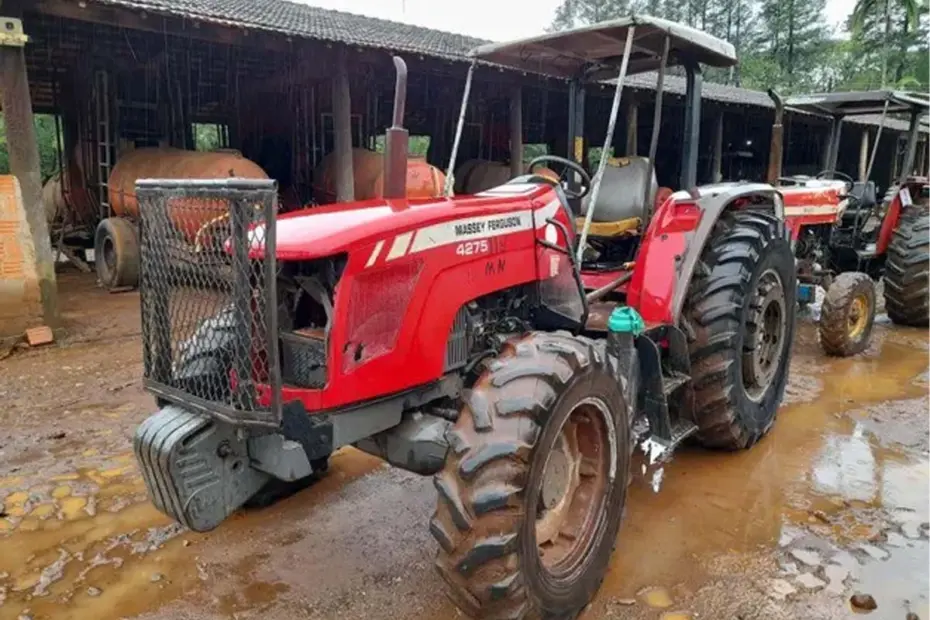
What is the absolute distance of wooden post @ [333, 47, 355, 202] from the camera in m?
9.64

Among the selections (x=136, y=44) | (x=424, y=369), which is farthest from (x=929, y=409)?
(x=136, y=44)

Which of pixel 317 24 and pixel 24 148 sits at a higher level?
pixel 317 24

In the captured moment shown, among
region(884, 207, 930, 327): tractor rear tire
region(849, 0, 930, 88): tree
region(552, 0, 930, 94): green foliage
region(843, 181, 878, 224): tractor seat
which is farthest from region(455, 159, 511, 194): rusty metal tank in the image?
region(849, 0, 930, 88): tree

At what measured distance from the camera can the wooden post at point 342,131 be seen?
9.64 meters

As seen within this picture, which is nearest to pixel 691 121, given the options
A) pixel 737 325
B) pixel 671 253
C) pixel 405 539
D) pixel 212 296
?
pixel 671 253

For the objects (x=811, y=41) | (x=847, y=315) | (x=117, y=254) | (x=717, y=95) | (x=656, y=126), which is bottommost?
(x=117, y=254)

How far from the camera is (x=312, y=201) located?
1217cm

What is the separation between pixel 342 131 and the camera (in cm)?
→ 998

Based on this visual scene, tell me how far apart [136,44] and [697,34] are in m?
9.57

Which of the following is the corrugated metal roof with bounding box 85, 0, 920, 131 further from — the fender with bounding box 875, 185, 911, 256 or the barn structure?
the fender with bounding box 875, 185, 911, 256

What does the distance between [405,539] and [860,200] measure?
23.0ft

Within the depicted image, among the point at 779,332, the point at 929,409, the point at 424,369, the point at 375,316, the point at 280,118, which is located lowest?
the point at 929,409

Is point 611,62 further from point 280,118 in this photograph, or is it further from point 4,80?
point 280,118

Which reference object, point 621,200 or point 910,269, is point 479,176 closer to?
point 910,269
